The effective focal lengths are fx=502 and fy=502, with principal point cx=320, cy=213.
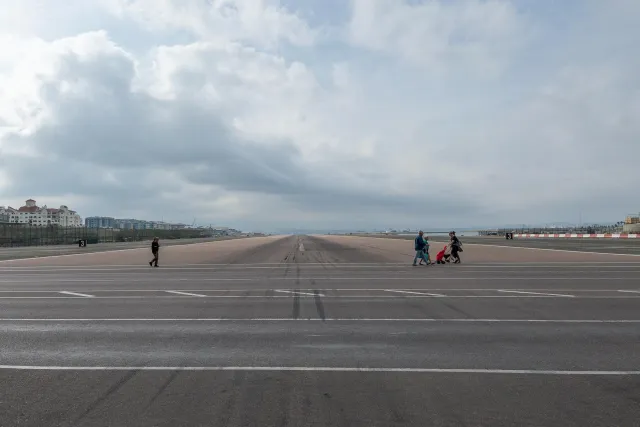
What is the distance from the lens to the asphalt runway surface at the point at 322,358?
5.36m

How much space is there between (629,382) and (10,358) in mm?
8633

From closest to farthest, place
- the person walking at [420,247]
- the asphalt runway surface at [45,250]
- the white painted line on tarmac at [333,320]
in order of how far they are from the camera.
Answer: the white painted line on tarmac at [333,320] → the person walking at [420,247] → the asphalt runway surface at [45,250]

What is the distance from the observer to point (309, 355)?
7.65 m

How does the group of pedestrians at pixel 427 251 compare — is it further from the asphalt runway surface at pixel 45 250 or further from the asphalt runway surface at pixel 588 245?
the asphalt runway surface at pixel 45 250

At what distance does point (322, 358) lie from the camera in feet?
24.5

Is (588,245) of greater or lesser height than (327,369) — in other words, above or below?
above

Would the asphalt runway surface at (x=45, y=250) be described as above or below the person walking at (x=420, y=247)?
below

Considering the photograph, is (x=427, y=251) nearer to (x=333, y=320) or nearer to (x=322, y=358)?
(x=333, y=320)

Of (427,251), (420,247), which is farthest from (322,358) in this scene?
(427,251)

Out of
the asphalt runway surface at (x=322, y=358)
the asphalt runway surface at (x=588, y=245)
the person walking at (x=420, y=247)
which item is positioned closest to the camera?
the asphalt runway surface at (x=322, y=358)

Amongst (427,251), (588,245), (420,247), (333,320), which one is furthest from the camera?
(588,245)

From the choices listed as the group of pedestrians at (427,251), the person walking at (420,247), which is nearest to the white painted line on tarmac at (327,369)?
the group of pedestrians at (427,251)

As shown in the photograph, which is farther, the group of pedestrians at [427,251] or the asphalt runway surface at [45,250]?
the asphalt runway surface at [45,250]

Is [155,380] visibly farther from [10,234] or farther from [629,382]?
[10,234]
